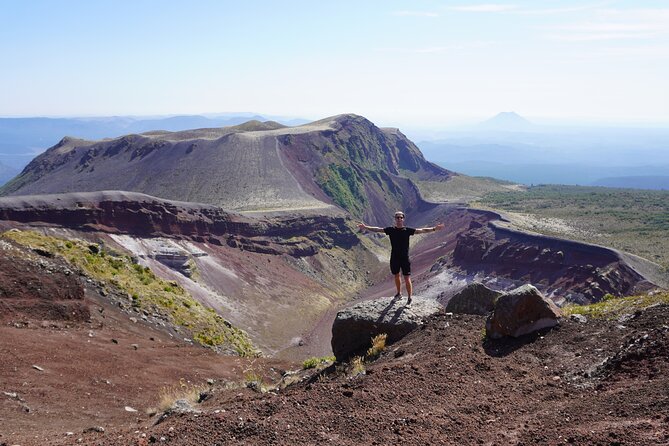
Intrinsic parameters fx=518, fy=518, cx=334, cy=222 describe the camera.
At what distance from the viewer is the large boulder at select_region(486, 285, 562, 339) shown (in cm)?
1020

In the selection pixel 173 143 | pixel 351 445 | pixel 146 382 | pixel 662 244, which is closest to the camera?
pixel 351 445

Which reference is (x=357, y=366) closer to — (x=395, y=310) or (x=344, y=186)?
(x=395, y=310)

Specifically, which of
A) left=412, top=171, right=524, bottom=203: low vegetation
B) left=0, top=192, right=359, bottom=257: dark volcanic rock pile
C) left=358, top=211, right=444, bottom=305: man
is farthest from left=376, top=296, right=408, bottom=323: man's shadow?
left=412, top=171, right=524, bottom=203: low vegetation

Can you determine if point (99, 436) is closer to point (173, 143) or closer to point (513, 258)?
point (513, 258)

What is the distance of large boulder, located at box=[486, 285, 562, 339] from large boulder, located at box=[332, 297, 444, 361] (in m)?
1.86

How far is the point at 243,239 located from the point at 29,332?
147ft

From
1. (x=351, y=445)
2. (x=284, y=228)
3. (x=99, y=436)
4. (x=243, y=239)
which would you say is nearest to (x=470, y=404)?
(x=351, y=445)

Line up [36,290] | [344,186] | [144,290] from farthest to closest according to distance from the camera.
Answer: [344,186], [144,290], [36,290]

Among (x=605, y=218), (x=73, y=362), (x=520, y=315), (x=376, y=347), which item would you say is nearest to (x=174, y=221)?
(x=73, y=362)

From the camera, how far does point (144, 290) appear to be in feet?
83.0

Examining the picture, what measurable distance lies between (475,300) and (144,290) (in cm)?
1761

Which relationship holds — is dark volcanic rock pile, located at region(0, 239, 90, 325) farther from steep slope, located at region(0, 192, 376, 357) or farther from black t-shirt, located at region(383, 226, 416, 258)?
steep slope, located at region(0, 192, 376, 357)

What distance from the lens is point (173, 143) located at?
98562 mm

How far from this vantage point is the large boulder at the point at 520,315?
402 inches
